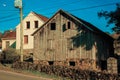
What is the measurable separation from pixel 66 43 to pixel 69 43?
20.3 inches

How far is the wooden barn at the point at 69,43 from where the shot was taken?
47.7 meters

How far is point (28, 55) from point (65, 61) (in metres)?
13.3

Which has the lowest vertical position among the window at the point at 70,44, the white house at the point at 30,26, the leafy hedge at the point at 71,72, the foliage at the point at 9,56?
the leafy hedge at the point at 71,72

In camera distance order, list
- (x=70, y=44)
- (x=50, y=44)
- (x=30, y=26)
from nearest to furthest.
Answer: (x=70, y=44), (x=50, y=44), (x=30, y=26)

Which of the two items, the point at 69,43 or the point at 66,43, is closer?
the point at 69,43

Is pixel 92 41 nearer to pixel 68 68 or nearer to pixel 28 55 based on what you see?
pixel 68 68

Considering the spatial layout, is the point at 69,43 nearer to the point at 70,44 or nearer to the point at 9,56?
the point at 70,44

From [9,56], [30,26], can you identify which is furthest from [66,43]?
[30,26]

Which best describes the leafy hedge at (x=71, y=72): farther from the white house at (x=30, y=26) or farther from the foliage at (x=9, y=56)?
the white house at (x=30, y=26)

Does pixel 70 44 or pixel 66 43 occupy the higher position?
pixel 66 43

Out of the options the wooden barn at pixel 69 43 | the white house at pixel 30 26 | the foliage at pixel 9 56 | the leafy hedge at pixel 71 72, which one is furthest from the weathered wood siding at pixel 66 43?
the white house at pixel 30 26

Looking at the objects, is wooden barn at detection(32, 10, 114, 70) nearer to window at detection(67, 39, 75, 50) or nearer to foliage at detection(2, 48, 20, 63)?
window at detection(67, 39, 75, 50)

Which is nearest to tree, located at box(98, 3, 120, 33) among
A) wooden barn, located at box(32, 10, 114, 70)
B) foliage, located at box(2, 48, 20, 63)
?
wooden barn, located at box(32, 10, 114, 70)

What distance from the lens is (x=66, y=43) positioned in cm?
4931
